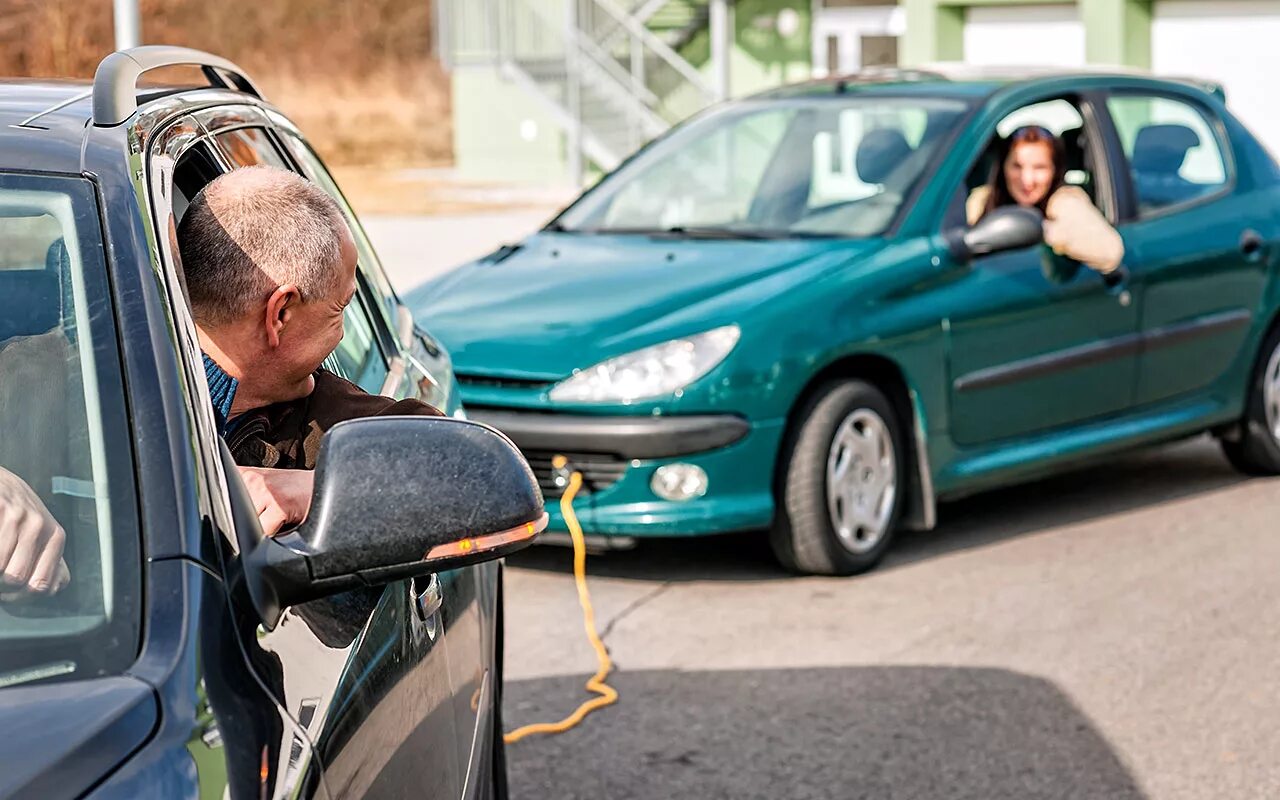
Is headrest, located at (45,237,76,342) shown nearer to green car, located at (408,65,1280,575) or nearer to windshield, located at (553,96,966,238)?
green car, located at (408,65,1280,575)

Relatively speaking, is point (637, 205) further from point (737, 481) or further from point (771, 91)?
point (737, 481)

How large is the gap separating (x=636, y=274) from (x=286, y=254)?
4649mm

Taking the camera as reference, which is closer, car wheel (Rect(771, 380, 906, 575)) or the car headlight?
the car headlight

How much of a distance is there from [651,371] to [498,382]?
0.53 m

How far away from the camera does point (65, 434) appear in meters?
2.37

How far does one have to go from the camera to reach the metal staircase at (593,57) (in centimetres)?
2689

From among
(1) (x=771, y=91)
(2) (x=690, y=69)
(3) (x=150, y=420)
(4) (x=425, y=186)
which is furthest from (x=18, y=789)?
(4) (x=425, y=186)

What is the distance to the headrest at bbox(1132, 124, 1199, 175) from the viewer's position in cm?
843

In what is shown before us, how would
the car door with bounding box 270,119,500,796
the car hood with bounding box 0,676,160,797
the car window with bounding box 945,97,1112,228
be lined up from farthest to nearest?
the car window with bounding box 945,97,1112,228 < the car door with bounding box 270,119,500,796 < the car hood with bounding box 0,676,160,797

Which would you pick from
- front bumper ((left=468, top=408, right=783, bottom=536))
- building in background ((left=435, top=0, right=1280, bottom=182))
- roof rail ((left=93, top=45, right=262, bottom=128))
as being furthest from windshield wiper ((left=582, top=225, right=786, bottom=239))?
building in background ((left=435, top=0, right=1280, bottom=182))

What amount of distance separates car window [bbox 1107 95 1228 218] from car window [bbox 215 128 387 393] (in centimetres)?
492

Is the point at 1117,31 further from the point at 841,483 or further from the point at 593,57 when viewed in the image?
the point at 841,483

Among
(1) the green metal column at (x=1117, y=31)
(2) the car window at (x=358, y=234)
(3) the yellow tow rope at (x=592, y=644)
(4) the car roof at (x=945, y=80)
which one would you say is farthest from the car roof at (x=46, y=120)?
(1) the green metal column at (x=1117, y=31)

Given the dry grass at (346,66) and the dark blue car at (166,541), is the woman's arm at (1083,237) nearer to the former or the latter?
the dark blue car at (166,541)
